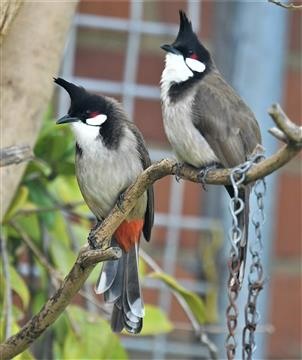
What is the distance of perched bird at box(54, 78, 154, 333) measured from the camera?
228 centimetres

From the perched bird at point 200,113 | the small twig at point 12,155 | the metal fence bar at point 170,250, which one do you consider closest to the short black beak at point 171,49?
the perched bird at point 200,113

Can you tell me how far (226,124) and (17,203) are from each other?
491 millimetres

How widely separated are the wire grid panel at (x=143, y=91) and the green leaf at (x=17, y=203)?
647 millimetres

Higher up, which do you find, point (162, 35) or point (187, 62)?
point (162, 35)

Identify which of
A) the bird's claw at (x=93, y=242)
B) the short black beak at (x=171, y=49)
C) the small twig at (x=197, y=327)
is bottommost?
the small twig at (x=197, y=327)

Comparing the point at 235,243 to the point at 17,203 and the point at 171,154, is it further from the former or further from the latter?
the point at 171,154

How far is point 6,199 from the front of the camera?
233 centimetres

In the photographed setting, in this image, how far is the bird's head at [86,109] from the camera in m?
2.28

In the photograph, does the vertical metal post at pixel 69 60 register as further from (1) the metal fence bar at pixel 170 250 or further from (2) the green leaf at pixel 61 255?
(2) the green leaf at pixel 61 255

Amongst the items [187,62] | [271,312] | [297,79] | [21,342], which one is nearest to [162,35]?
[297,79]

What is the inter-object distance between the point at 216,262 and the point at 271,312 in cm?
43

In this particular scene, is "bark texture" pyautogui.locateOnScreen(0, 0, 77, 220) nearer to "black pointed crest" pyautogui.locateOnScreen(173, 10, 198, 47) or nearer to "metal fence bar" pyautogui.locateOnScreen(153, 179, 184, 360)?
"black pointed crest" pyautogui.locateOnScreen(173, 10, 198, 47)

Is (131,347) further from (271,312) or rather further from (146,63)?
(146,63)

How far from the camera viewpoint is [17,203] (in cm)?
245
